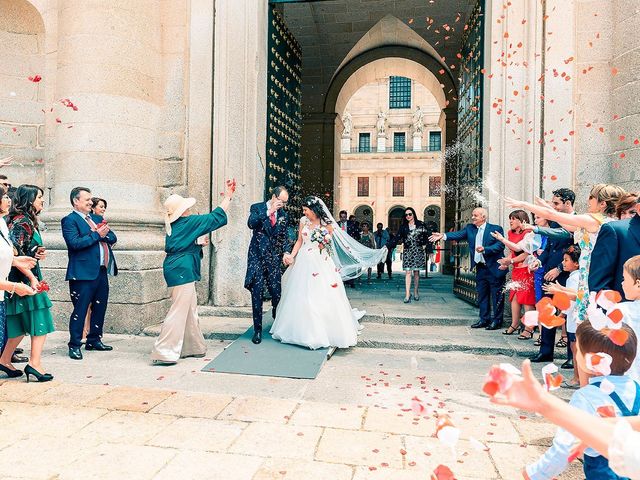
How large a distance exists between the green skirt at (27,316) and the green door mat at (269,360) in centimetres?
158

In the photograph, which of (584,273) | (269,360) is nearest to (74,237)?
(269,360)

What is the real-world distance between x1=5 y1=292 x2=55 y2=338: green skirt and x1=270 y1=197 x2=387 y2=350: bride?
2.55 m

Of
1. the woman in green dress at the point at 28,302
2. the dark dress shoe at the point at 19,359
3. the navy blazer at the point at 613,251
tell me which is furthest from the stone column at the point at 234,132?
the navy blazer at the point at 613,251

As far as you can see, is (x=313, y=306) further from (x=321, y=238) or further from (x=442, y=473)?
(x=442, y=473)

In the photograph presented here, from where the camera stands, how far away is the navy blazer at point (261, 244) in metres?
5.87

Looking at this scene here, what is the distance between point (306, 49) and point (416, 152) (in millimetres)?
39042

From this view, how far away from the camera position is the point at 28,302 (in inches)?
168

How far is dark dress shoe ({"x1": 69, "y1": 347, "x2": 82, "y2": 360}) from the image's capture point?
16.9ft

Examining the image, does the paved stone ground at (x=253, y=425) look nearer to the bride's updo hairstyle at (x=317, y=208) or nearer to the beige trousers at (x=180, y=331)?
the beige trousers at (x=180, y=331)

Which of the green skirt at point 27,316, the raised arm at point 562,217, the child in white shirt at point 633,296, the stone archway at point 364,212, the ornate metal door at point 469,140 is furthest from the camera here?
the stone archway at point 364,212

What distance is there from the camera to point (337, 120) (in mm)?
14641

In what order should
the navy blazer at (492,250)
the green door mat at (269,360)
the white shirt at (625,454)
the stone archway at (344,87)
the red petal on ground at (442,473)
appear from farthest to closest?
1. the stone archway at (344,87)
2. the navy blazer at (492,250)
3. the green door mat at (269,360)
4. the red petal on ground at (442,473)
5. the white shirt at (625,454)

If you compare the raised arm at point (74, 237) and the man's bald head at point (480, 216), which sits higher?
the man's bald head at point (480, 216)

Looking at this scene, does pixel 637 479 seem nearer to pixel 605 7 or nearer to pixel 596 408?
pixel 596 408
